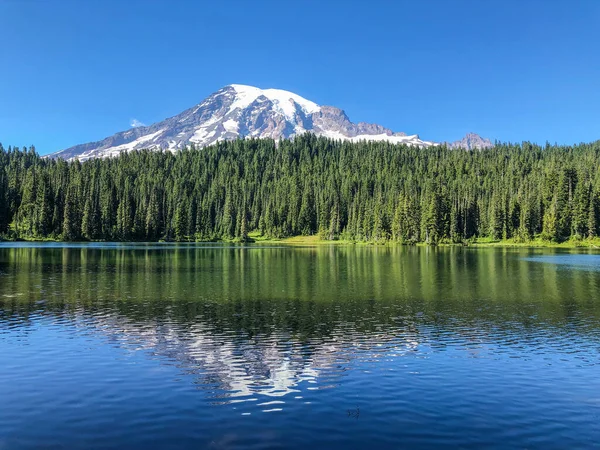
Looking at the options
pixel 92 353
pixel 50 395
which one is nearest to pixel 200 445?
pixel 50 395

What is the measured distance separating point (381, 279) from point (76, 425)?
58939 mm

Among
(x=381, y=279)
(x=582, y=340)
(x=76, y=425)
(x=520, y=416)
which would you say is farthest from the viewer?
(x=381, y=279)

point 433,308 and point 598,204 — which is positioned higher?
point 598,204

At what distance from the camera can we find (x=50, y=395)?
75.0 feet

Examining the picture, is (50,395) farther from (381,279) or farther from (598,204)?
(598,204)

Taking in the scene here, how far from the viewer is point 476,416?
806 inches

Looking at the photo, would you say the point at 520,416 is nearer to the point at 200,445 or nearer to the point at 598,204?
the point at 200,445

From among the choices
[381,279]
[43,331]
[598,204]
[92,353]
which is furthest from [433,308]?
[598,204]

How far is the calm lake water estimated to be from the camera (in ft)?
61.6

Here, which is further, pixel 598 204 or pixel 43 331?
pixel 598 204

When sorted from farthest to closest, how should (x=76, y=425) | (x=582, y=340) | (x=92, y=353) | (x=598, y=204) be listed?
(x=598, y=204) → (x=582, y=340) → (x=92, y=353) → (x=76, y=425)

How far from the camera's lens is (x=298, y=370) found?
27078mm

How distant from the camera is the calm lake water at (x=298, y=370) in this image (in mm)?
18766

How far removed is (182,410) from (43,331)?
71.3 feet
